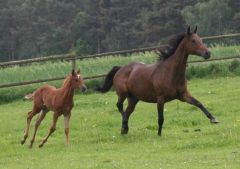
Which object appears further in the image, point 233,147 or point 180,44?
point 180,44

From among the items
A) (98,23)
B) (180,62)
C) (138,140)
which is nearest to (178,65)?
(180,62)

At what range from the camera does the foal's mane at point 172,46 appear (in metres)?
14.9

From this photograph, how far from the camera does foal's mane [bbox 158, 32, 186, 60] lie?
14.9 meters

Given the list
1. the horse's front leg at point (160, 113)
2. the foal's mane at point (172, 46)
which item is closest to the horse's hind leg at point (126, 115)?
the horse's front leg at point (160, 113)

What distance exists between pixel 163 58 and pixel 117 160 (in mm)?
4019

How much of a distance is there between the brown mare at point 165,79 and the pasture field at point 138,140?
0.75 meters

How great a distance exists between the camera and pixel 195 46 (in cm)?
1453

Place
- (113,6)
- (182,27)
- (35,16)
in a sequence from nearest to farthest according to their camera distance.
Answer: (182,27)
(113,6)
(35,16)

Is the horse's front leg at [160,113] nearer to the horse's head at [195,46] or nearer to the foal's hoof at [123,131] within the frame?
the foal's hoof at [123,131]

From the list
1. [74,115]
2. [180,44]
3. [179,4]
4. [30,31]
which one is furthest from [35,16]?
[180,44]

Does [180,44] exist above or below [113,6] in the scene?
above

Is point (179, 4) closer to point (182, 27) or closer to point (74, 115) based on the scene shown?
point (182, 27)

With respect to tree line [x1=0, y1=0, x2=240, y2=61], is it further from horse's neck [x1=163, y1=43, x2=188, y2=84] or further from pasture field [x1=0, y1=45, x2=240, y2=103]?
horse's neck [x1=163, y1=43, x2=188, y2=84]

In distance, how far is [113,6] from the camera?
78375mm
